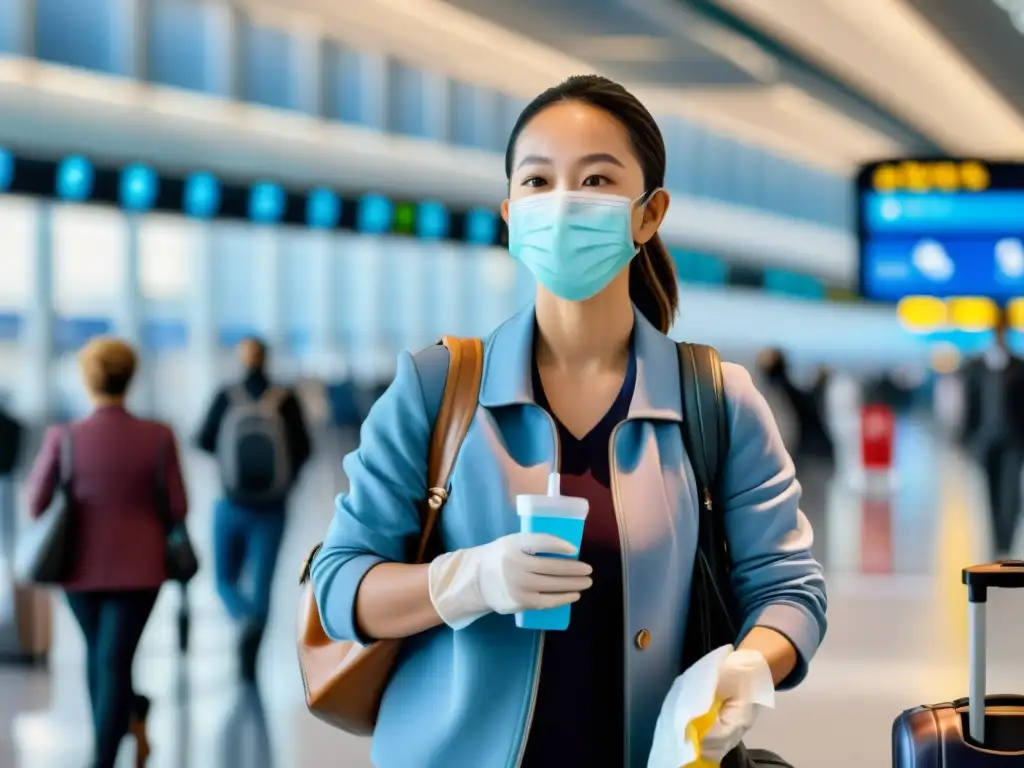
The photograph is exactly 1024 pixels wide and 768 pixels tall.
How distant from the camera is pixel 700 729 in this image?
184cm

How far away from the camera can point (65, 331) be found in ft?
57.6

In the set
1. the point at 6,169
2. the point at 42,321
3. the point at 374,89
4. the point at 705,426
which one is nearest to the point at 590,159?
the point at 705,426

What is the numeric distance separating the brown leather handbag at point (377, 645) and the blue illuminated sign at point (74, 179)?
43.0ft

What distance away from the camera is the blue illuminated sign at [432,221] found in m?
20.2

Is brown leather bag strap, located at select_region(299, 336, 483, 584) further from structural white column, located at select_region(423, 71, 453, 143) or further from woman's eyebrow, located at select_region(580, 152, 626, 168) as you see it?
structural white column, located at select_region(423, 71, 453, 143)

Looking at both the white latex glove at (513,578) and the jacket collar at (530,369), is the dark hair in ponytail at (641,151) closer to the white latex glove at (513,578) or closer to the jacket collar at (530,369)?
the jacket collar at (530,369)

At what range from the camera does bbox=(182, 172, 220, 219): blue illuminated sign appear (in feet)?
52.4

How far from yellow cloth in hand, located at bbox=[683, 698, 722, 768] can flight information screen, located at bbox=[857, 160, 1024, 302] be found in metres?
8.26

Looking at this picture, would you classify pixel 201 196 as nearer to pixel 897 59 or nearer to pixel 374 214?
pixel 374 214

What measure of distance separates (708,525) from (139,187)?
46.1 ft

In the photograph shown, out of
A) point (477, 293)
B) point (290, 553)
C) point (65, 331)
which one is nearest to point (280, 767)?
point (290, 553)

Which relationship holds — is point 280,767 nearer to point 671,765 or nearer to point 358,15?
point 671,765

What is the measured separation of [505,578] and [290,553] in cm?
979

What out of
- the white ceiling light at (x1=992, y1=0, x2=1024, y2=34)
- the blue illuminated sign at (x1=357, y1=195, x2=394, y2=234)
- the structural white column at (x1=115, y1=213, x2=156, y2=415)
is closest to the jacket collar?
the white ceiling light at (x1=992, y1=0, x2=1024, y2=34)
